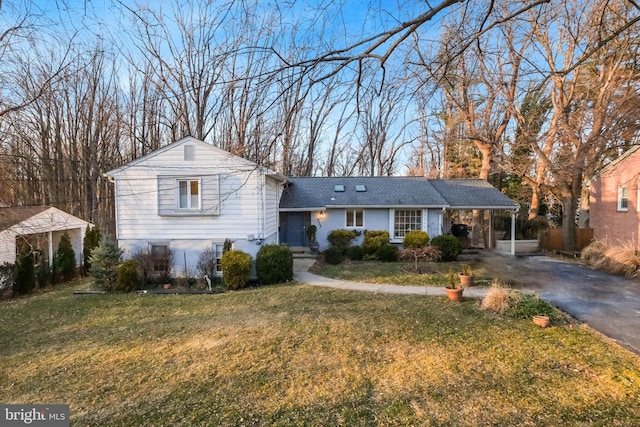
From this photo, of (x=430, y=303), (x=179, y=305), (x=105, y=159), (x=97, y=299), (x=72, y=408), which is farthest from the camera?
(x=105, y=159)

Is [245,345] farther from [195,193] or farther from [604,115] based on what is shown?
[604,115]

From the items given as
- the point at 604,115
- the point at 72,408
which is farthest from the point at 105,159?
the point at 604,115

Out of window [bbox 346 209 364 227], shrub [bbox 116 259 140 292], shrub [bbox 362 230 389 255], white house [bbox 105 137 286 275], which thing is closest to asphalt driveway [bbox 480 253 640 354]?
shrub [bbox 362 230 389 255]

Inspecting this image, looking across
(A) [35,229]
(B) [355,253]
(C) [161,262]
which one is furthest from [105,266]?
(B) [355,253]

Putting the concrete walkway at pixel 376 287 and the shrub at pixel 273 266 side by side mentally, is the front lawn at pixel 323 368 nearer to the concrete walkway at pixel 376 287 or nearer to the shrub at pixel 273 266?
the concrete walkway at pixel 376 287

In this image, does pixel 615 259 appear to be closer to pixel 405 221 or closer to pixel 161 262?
pixel 405 221

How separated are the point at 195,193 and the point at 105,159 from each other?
13.5 metres

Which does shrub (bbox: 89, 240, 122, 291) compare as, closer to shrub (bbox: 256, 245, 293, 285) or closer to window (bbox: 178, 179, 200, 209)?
window (bbox: 178, 179, 200, 209)

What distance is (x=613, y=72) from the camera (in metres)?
11.6

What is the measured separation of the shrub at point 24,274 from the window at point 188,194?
546 centimetres

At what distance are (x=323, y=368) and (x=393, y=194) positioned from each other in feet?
43.5

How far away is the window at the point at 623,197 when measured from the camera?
47.5ft

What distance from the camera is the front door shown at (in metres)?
17.4

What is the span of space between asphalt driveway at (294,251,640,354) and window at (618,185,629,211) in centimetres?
367
